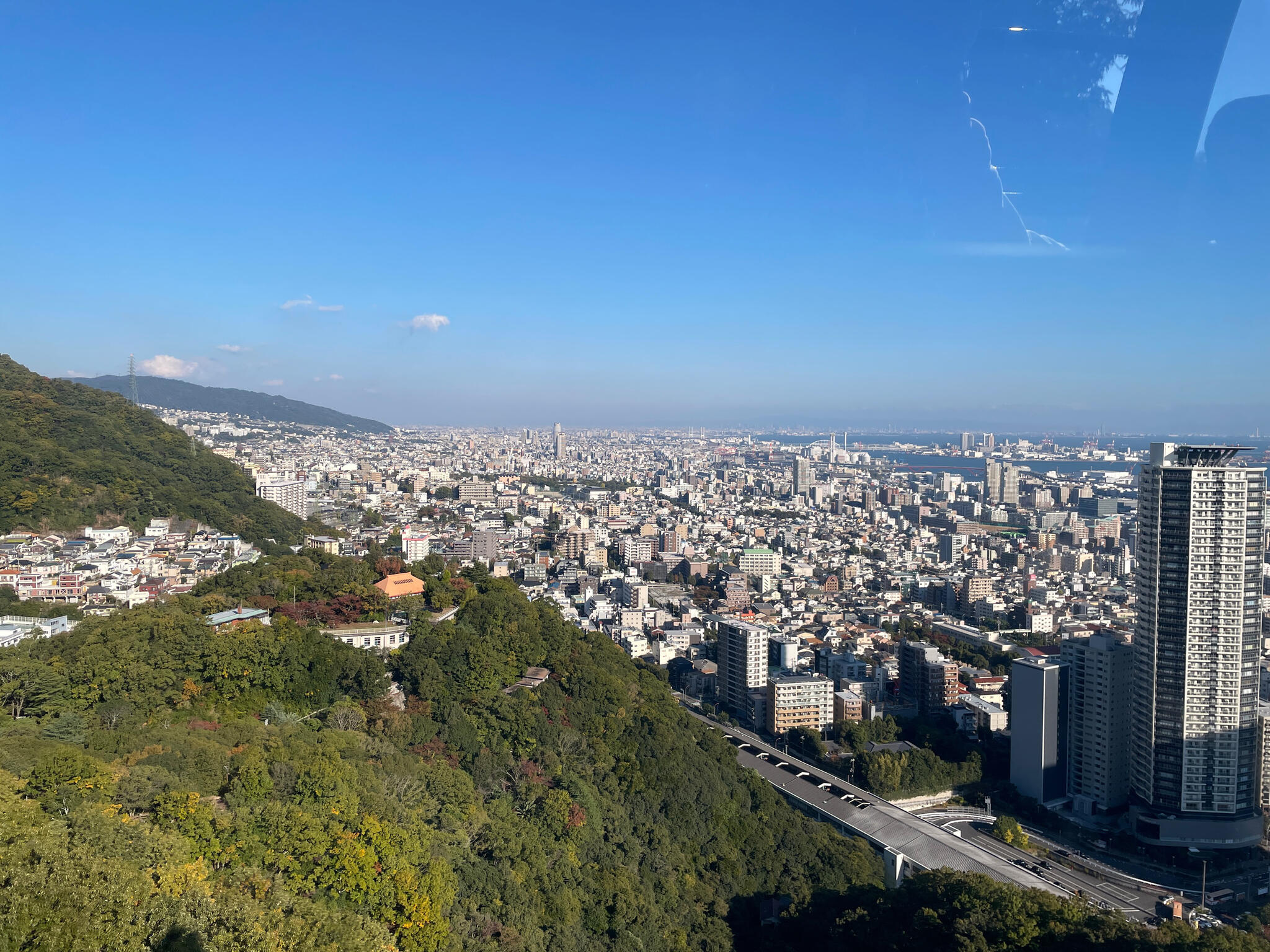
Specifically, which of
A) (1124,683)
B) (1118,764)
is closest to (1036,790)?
(1118,764)

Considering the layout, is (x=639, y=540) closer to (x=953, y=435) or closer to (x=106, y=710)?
(x=106, y=710)

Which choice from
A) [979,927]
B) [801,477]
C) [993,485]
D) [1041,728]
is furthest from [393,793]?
[801,477]

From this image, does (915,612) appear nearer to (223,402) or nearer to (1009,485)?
(1009,485)

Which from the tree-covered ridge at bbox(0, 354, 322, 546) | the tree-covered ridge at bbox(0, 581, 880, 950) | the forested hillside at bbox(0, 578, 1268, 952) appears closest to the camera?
the forested hillside at bbox(0, 578, 1268, 952)

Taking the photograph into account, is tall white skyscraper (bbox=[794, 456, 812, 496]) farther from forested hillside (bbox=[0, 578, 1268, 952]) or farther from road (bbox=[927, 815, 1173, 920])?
forested hillside (bbox=[0, 578, 1268, 952])

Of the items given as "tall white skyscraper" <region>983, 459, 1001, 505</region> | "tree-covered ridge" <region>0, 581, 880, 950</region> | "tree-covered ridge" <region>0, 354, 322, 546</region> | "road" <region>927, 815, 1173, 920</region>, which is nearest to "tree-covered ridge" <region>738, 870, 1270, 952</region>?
"tree-covered ridge" <region>0, 581, 880, 950</region>
